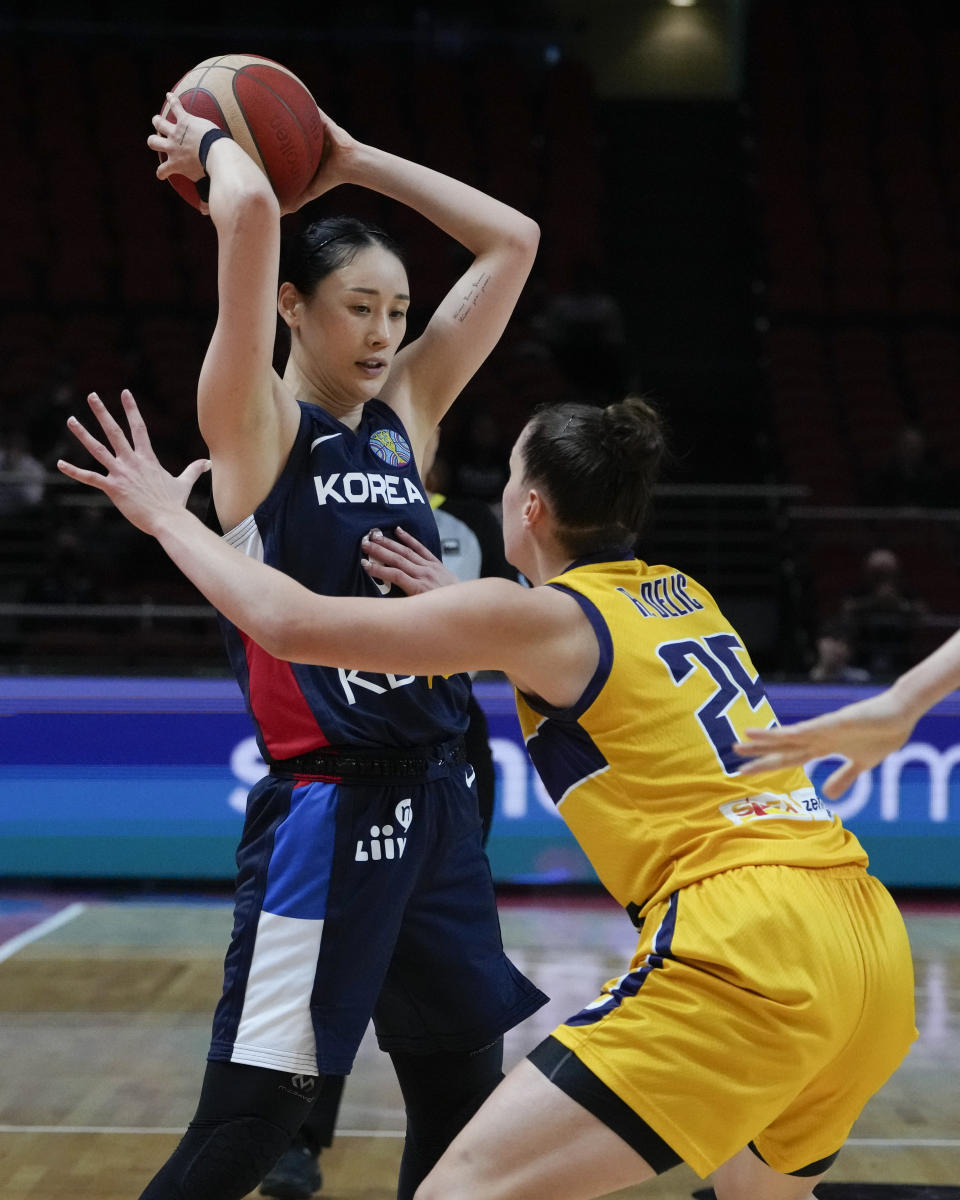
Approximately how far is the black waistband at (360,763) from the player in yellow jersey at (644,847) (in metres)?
0.28

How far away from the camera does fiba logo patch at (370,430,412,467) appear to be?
2.42 meters

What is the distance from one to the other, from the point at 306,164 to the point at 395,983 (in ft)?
4.30

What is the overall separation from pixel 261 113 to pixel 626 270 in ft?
33.0

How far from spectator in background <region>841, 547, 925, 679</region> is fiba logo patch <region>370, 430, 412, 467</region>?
508 centimetres

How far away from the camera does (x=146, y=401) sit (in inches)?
371

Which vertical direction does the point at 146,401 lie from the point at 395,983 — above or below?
above

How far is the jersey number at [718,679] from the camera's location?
6.55ft

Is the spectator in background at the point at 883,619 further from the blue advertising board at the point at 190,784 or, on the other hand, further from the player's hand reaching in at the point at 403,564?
the player's hand reaching in at the point at 403,564

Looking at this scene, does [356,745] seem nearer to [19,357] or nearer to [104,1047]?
[104,1047]

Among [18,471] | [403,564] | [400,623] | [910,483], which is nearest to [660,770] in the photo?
[400,623]

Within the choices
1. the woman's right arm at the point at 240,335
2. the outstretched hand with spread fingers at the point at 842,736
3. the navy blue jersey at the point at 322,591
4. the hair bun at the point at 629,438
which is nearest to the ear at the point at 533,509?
the hair bun at the point at 629,438

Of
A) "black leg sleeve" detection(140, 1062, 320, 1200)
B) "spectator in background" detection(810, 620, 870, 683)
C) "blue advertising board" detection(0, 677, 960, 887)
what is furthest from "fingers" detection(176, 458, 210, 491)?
"spectator in background" detection(810, 620, 870, 683)

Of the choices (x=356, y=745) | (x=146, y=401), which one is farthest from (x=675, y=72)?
(x=356, y=745)

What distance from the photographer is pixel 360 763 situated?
2268 millimetres
